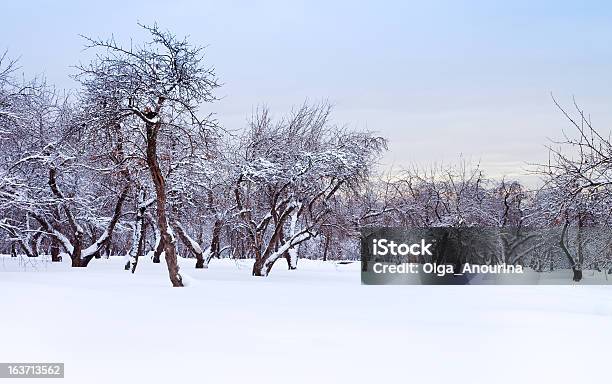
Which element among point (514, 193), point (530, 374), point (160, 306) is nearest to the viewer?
point (530, 374)

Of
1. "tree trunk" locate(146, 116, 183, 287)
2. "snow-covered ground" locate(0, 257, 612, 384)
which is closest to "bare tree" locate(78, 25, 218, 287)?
"tree trunk" locate(146, 116, 183, 287)

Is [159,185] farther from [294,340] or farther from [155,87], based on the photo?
[294,340]

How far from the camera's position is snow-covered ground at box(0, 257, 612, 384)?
18.8ft

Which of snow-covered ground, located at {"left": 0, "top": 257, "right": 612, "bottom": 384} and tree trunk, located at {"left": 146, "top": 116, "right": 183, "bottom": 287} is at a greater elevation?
tree trunk, located at {"left": 146, "top": 116, "right": 183, "bottom": 287}

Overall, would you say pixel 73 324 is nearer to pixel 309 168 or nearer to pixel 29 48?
pixel 309 168

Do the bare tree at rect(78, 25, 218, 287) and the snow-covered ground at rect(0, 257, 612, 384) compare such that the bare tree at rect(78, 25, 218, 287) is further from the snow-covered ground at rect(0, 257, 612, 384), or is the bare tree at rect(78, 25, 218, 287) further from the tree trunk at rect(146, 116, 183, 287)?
the snow-covered ground at rect(0, 257, 612, 384)

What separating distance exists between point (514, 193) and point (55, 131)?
24462 millimetres

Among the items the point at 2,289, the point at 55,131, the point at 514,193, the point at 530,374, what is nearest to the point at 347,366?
the point at 530,374

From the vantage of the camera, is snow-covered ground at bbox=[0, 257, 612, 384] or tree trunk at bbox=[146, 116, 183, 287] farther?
tree trunk at bbox=[146, 116, 183, 287]

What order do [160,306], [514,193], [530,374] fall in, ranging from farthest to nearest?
[514,193]
[160,306]
[530,374]

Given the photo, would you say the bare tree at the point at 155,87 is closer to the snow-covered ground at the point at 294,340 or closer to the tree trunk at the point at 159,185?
the tree trunk at the point at 159,185

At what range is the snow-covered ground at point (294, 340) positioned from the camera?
18.8 feet

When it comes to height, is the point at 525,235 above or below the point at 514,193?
below

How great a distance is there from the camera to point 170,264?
1438 centimetres
